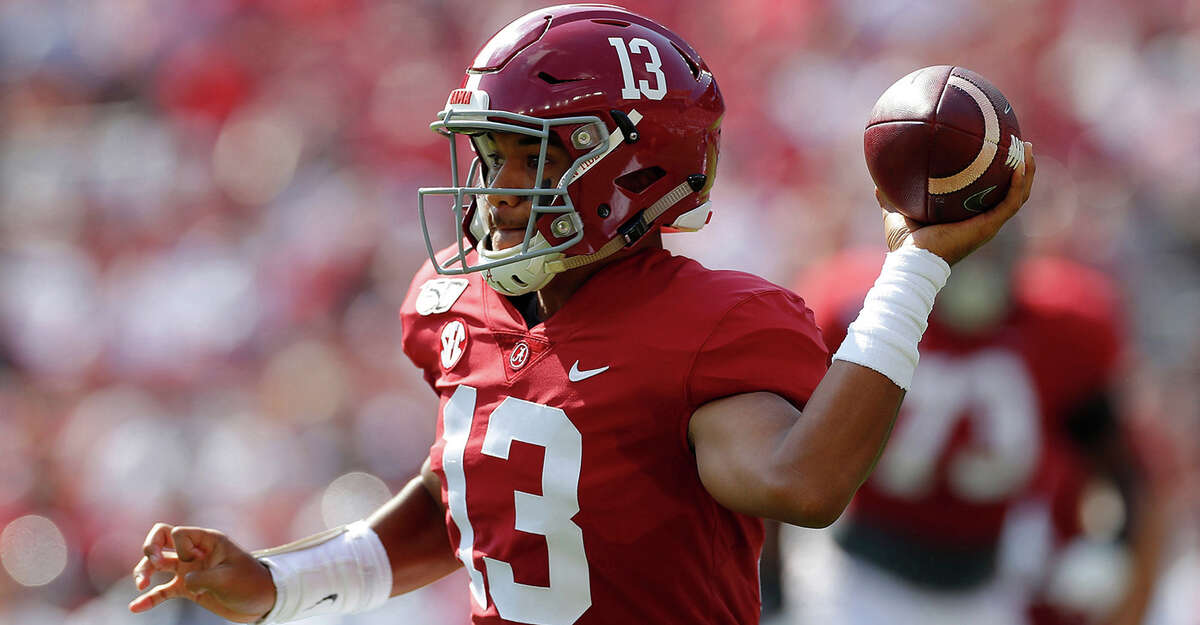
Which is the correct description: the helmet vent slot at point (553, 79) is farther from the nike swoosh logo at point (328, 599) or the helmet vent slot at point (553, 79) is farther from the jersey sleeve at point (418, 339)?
→ the nike swoosh logo at point (328, 599)

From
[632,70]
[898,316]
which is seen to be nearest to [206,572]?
[632,70]

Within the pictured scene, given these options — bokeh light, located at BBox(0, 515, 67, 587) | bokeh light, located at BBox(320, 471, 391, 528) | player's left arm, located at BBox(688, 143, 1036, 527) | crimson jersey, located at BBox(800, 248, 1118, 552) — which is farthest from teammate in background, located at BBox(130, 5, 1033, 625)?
bokeh light, located at BBox(0, 515, 67, 587)

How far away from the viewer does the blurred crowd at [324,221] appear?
17.5ft

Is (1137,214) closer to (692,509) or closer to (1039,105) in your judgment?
(1039,105)

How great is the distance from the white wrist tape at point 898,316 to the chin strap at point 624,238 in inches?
17.6

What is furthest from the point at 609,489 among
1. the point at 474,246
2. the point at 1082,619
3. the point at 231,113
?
the point at 231,113

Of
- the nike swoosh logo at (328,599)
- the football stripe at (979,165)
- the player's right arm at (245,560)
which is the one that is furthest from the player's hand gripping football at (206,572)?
the football stripe at (979,165)

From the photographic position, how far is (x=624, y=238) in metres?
1.96

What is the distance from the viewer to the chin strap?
1.94 metres

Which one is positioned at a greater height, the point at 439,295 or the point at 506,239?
the point at 506,239

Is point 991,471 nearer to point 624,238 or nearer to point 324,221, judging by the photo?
point 624,238

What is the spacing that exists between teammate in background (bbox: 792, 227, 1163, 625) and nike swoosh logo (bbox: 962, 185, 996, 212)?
1.57 metres

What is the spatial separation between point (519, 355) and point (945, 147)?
0.66 metres

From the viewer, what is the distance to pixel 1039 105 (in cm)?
555
